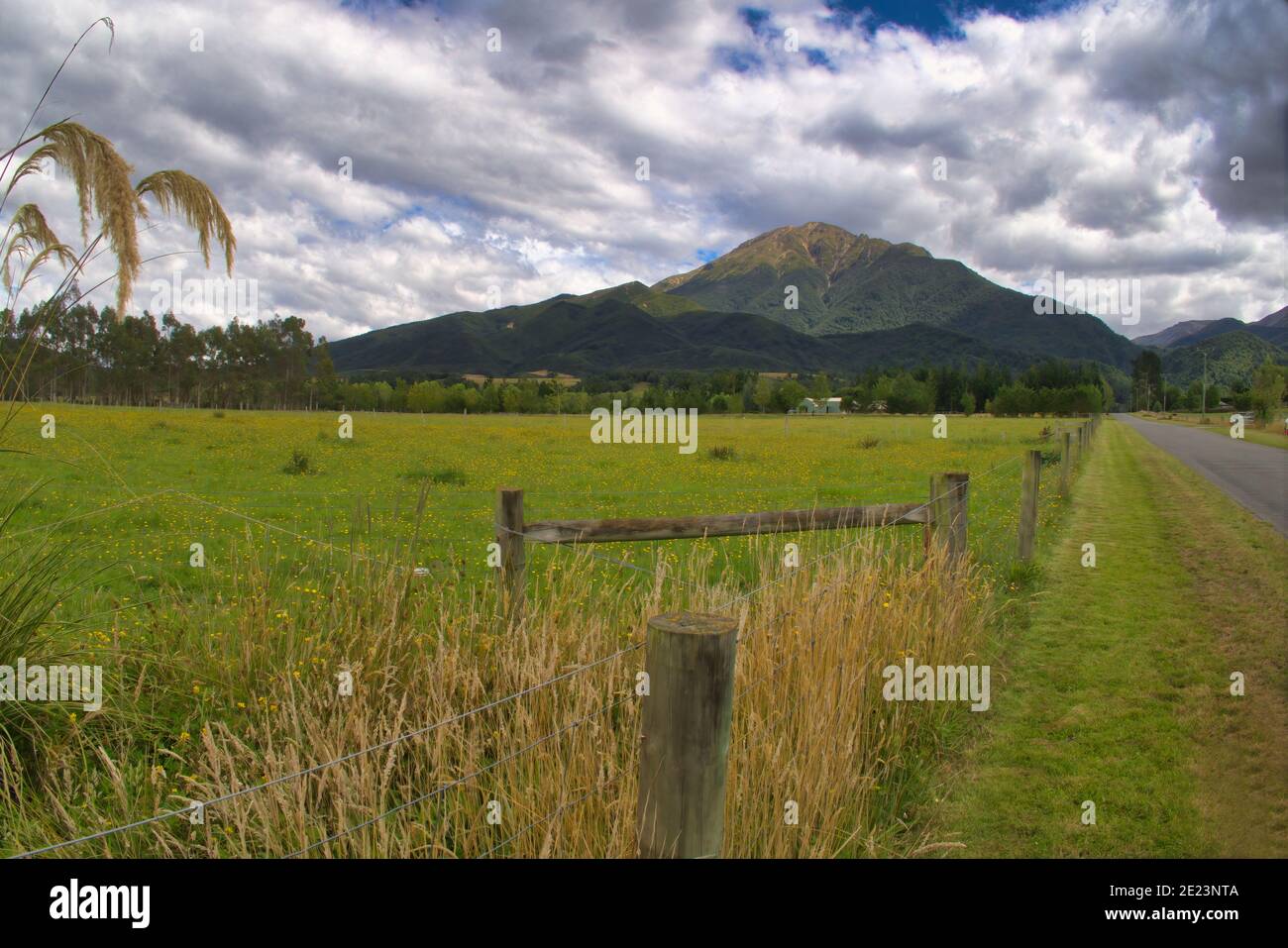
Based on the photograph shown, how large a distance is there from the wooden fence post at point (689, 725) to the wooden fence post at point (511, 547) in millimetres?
2568

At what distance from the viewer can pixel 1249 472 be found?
22.0 m

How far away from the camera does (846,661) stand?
Answer: 14.4 feet

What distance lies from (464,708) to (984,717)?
3464 mm

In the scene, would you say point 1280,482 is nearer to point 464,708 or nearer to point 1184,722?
point 1184,722

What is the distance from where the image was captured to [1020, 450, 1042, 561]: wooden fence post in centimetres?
905

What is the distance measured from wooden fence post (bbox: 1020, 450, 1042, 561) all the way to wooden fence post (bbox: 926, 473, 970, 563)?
281 centimetres

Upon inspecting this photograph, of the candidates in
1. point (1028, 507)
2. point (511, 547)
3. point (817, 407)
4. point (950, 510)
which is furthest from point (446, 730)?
point (817, 407)

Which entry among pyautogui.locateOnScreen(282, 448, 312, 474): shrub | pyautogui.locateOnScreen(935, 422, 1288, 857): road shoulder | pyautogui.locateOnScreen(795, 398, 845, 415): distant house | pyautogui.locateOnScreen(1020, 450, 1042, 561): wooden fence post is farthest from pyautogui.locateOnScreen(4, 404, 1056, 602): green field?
pyautogui.locateOnScreen(795, 398, 845, 415): distant house

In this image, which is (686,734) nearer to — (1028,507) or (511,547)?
(511,547)

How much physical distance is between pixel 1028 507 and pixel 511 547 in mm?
6904

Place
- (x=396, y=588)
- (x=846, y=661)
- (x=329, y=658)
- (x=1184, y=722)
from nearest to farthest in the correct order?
(x=329, y=658) < (x=846, y=661) < (x=396, y=588) < (x=1184, y=722)

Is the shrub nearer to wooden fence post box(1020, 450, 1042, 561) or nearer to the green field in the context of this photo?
the green field

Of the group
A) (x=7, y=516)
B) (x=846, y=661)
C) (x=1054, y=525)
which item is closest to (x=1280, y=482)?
(x=1054, y=525)

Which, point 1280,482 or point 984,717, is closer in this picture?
point 984,717
